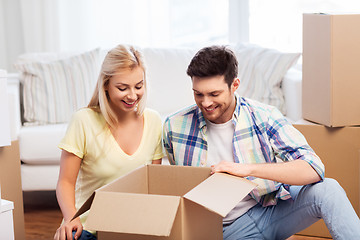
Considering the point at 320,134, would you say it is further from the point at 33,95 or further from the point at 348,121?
the point at 33,95

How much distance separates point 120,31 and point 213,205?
103 inches

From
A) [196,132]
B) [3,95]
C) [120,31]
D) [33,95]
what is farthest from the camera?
[120,31]

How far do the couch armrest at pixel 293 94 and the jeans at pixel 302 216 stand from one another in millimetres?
1059

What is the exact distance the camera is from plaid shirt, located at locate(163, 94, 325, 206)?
170 centimetres

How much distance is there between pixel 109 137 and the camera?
179 centimetres

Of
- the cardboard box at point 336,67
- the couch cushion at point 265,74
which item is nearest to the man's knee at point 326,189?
the cardboard box at point 336,67

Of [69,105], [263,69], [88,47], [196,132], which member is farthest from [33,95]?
[196,132]

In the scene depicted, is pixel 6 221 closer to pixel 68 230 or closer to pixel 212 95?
pixel 68 230

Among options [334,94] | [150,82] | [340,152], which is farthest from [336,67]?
[150,82]

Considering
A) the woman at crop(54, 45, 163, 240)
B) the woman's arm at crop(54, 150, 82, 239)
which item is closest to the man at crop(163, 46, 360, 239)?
the woman at crop(54, 45, 163, 240)

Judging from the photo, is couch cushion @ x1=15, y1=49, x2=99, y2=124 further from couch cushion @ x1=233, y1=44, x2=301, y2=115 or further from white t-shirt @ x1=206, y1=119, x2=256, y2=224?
white t-shirt @ x1=206, y1=119, x2=256, y2=224

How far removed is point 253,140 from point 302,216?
0.27 m

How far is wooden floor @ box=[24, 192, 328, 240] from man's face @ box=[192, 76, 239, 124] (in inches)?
35.9

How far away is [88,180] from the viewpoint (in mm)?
1811
